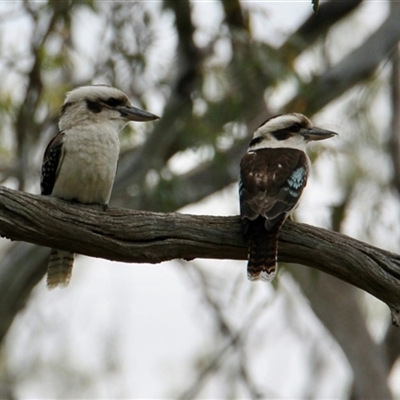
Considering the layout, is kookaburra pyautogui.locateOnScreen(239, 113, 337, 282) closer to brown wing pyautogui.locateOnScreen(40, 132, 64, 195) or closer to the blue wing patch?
the blue wing patch

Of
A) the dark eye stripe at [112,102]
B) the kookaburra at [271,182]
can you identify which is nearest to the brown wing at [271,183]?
the kookaburra at [271,182]

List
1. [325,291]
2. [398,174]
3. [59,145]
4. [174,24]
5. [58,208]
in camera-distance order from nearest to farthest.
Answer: [58,208]
[59,145]
[174,24]
[398,174]
[325,291]

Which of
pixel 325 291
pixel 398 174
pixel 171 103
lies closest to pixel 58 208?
pixel 171 103

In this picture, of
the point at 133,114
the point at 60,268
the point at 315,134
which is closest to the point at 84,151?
the point at 133,114

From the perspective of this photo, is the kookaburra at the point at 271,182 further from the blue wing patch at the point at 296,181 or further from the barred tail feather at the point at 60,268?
the barred tail feather at the point at 60,268

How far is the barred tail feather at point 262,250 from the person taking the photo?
426 cm

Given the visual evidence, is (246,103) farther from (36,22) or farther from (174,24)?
(36,22)

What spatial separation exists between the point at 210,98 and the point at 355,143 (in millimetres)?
1445

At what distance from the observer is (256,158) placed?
4.85 metres

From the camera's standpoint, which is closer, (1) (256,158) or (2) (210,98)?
(1) (256,158)

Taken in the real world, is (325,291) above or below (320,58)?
below

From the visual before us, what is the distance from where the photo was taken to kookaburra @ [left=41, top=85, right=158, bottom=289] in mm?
4543

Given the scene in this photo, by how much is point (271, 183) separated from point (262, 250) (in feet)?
1.39

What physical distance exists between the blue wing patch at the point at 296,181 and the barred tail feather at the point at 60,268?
1122 mm
